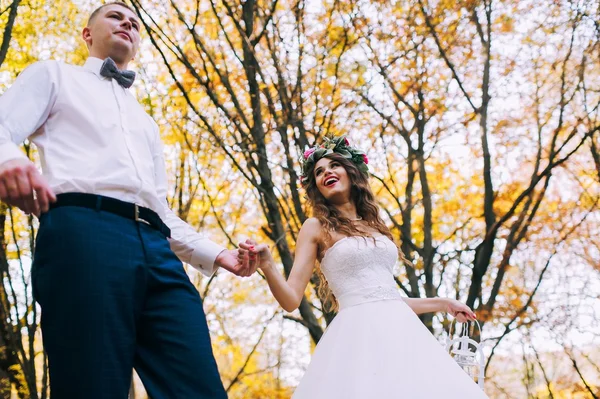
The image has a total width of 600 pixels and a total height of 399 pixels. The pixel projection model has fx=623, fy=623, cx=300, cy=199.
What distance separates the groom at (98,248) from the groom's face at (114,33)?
0.16 meters

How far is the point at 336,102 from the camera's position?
666 cm

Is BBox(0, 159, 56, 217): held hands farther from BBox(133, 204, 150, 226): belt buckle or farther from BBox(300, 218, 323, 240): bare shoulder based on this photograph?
BBox(300, 218, 323, 240): bare shoulder

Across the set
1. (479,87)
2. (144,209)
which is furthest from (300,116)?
(144,209)

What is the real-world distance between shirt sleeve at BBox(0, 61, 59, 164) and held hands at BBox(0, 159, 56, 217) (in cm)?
16

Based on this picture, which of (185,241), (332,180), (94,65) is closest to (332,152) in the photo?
(332,180)

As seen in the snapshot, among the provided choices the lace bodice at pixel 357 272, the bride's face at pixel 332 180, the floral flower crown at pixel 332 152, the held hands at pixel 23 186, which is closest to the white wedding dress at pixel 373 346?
the lace bodice at pixel 357 272

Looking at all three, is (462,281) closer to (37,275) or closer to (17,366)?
(17,366)

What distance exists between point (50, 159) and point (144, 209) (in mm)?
288

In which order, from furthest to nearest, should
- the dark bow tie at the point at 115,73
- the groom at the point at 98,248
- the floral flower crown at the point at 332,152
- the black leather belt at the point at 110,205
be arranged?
the floral flower crown at the point at 332,152 → the dark bow tie at the point at 115,73 → the black leather belt at the point at 110,205 → the groom at the point at 98,248

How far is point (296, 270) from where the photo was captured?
10.4 feet

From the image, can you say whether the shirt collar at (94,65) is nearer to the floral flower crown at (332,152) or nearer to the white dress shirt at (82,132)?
the white dress shirt at (82,132)

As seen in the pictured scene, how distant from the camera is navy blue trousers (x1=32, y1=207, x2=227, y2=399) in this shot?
155 centimetres

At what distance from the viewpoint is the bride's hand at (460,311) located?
3.33 metres

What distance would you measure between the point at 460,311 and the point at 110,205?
2.23 metres
